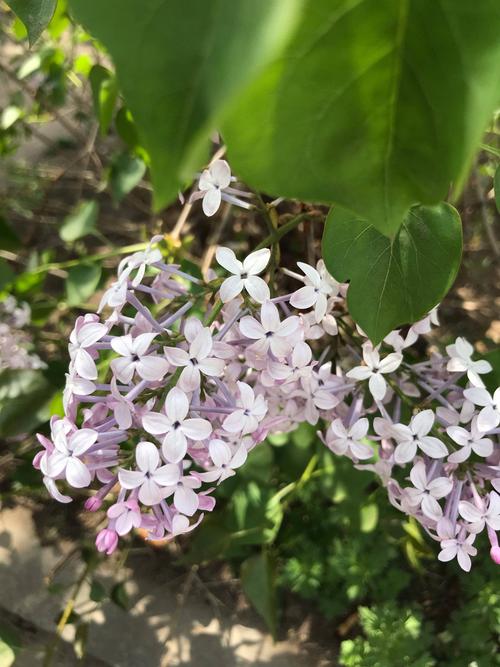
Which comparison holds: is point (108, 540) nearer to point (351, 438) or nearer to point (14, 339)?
point (351, 438)

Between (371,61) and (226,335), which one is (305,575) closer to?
(226,335)

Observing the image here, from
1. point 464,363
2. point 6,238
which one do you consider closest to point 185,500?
point 464,363

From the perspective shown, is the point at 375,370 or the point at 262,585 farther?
the point at 262,585

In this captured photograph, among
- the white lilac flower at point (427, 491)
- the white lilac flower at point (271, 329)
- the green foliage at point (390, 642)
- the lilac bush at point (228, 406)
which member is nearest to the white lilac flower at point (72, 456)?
the lilac bush at point (228, 406)

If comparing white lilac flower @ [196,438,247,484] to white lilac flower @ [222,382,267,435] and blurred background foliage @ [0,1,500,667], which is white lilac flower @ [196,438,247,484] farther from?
blurred background foliage @ [0,1,500,667]

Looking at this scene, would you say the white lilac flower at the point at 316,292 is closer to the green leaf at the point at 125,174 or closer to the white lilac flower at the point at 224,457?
the white lilac flower at the point at 224,457

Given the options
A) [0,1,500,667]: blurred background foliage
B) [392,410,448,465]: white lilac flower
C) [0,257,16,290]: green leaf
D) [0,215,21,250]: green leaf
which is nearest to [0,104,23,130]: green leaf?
[0,1,500,667]: blurred background foliage
